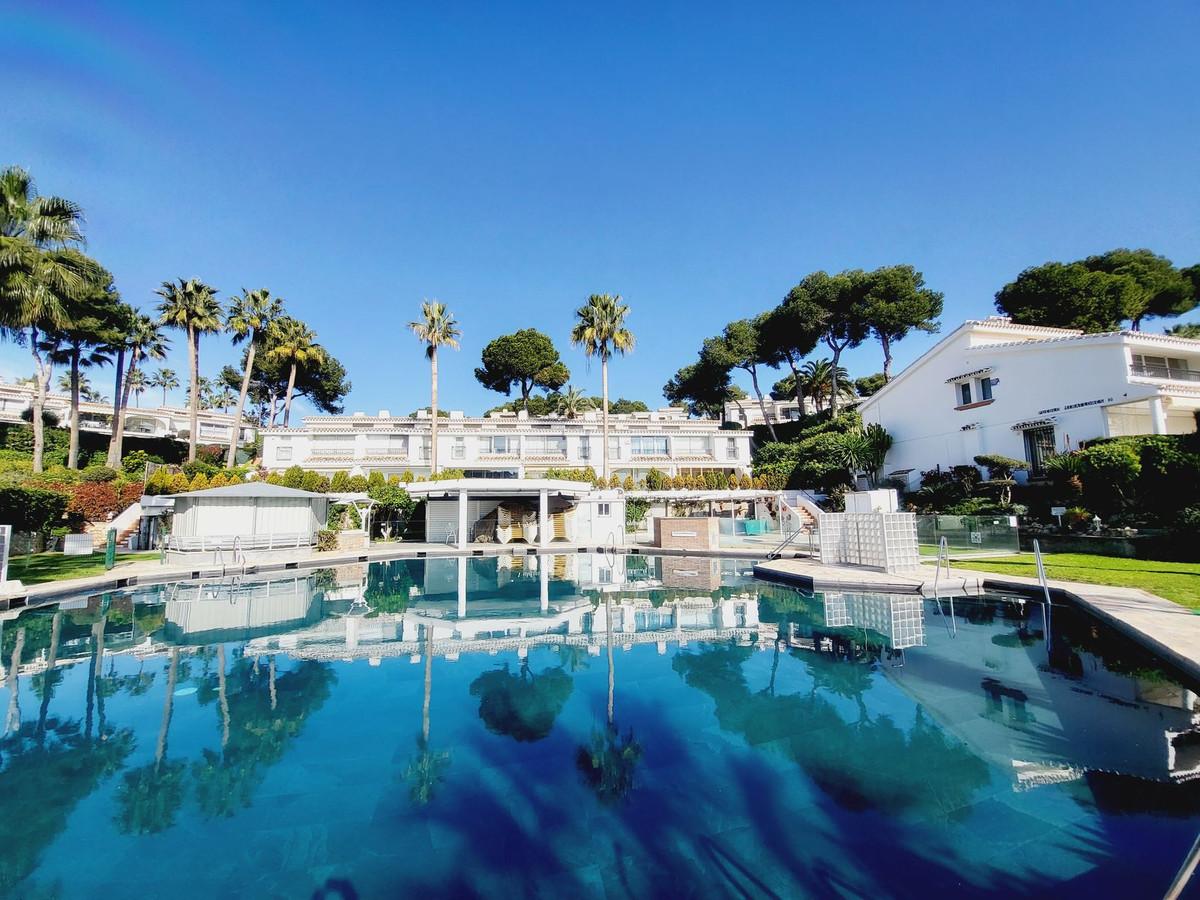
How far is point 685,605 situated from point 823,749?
300 inches

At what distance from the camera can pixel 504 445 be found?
140 ft

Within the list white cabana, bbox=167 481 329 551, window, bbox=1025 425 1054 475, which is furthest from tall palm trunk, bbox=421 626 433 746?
window, bbox=1025 425 1054 475

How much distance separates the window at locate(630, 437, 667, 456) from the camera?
43.6 m

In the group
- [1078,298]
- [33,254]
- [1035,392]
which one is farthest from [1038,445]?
[33,254]

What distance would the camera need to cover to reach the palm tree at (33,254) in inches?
535

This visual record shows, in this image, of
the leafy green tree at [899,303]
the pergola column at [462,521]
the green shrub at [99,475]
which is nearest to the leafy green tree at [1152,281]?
the leafy green tree at [899,303]

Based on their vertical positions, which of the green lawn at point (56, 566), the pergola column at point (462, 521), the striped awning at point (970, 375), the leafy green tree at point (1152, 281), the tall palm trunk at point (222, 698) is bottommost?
the tall palm trunk at point (222, 698)

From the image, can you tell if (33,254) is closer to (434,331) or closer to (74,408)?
(434,331)

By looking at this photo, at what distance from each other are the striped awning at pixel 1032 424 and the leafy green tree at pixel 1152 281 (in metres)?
20.6

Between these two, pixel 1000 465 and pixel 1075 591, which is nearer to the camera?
pixel 1075 591

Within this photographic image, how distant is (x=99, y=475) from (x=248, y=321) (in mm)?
13545

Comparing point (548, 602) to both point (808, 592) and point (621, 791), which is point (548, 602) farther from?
point (621, 791)

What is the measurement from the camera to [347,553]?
23.1 m

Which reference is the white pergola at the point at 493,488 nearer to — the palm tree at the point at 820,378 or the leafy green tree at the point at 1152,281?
the palm tree at the point at 820,378
